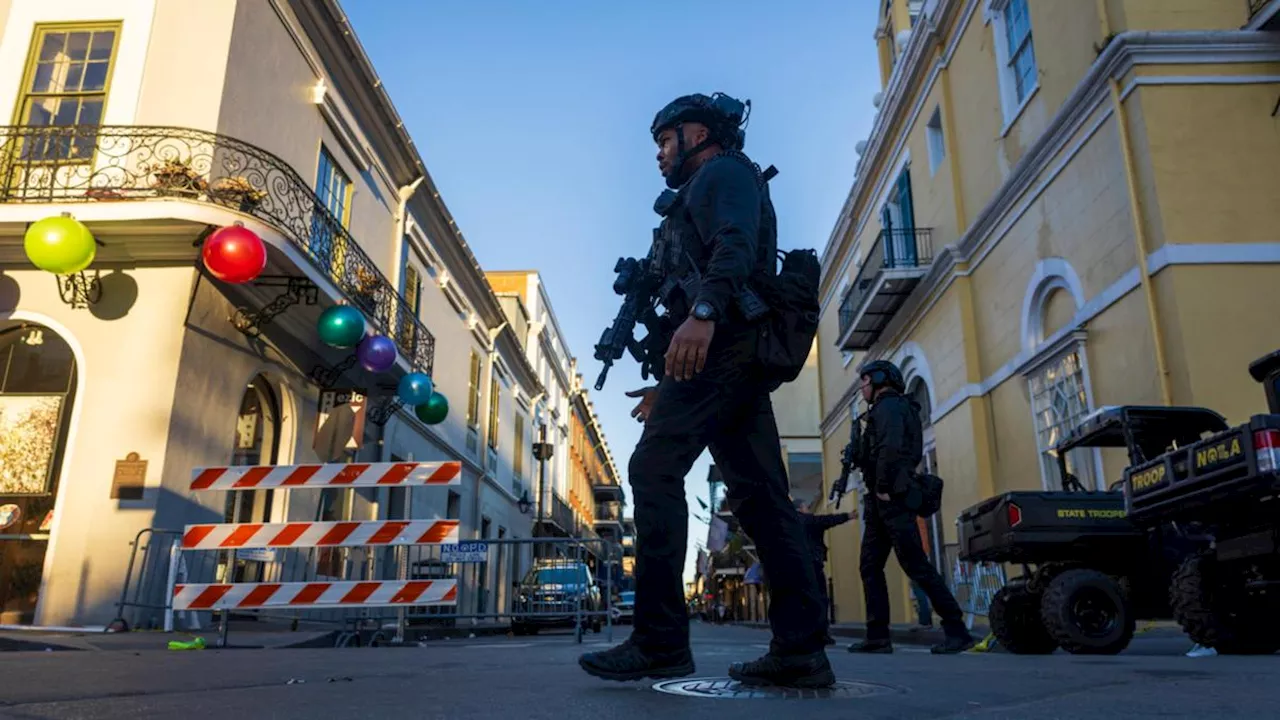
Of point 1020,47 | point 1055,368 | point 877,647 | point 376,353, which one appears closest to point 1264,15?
point 1020,47

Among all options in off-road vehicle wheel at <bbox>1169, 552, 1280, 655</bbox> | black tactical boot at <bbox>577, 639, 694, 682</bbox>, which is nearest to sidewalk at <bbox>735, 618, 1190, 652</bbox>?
off-road vehicle wheel at <bbox>1169, 552, 1280, 655</bbox>

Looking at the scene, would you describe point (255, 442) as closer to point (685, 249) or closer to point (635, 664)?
point (685, 249)

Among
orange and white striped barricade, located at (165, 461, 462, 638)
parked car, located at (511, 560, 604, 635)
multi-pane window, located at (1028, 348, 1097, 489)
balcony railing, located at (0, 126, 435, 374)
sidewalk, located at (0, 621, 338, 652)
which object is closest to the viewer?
sidewalk, located at (0, 621, 338, 652)

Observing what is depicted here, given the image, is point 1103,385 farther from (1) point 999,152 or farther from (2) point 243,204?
(2) point 243,204

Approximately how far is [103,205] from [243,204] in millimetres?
1395

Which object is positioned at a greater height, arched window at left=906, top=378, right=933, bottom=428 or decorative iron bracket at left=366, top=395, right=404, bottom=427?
arched window at left=906, top=378, right=933, bottom=428

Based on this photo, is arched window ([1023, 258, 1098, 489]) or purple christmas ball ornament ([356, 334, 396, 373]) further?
purple christmas ball ornament ([356, 334, 396, 373])

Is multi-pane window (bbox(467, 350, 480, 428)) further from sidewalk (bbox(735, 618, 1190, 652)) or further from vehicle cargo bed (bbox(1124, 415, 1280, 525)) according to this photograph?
vehicle cargo bed (bbox(1124, 415, 1280, 525))

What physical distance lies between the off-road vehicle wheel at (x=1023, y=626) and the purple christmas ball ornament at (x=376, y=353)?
27.9ft

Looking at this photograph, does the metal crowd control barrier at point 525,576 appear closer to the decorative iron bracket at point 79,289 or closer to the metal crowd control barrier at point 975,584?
the metal crowd control barrier at point 975,584

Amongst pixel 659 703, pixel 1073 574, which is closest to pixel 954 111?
pixel 1073 574

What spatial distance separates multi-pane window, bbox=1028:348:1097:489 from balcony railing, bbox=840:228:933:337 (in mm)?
4860

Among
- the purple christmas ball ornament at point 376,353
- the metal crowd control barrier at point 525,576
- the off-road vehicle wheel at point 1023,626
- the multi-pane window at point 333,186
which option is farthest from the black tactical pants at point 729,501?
the multi-pane window at point 333,186

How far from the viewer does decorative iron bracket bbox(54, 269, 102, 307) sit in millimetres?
10234
